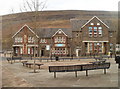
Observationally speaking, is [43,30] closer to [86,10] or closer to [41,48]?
[41,48]

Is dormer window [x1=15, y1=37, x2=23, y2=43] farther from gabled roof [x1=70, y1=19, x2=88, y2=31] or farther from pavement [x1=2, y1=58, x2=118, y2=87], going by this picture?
pavement [x1=2, y1=58, x2=118, y2=87]

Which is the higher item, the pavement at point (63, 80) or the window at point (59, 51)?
the window at point (59, 51)

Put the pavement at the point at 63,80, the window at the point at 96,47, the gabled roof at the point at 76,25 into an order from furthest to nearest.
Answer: the gabled roof at the point at 76,25
the window at the point at 96,47
the pavement at the point at 63,80

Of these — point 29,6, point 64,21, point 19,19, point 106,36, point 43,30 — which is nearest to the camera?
point 29,6

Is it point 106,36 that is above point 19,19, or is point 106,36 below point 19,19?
below

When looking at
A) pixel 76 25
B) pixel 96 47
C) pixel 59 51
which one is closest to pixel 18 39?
pixel 59 51

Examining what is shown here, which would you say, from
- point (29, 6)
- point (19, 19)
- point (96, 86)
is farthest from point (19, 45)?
point (19, 19)

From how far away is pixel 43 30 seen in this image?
55469 millimetres

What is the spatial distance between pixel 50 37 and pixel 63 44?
13.7ft

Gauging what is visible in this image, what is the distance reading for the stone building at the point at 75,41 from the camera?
5103cm

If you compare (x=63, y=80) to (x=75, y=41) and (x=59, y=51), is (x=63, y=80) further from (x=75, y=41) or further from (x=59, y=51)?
(x=75, y=41)

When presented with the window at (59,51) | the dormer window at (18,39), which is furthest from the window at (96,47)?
the dormer window at (18,39)

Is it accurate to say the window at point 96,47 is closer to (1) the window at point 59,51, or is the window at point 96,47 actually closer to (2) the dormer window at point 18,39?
(1) the window at point 59,51

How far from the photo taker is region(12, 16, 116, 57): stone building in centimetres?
5103
